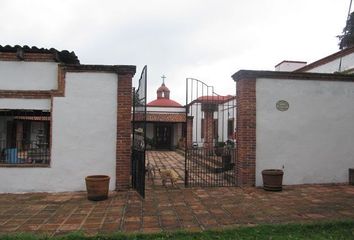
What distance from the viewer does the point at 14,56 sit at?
7.46m

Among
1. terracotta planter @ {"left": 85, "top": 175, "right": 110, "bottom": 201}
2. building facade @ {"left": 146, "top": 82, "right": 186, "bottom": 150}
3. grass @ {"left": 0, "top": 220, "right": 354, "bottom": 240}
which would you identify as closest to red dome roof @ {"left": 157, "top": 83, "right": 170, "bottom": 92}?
building facade @ {"left": 146, "top": 82, "right": 186, "bottom": 150}

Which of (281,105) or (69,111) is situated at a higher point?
(281,105)

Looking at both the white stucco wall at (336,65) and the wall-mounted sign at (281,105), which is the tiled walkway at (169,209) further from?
the white stucco wall at (336,65)

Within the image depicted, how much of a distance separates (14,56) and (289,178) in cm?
779

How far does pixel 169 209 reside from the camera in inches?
225

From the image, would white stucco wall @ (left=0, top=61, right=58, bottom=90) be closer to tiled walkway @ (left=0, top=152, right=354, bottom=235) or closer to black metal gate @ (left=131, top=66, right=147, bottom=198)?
black metal gate @ (left=131, top=66, right=147, bottom=198)

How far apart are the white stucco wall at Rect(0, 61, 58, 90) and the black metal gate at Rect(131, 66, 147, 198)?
210cm

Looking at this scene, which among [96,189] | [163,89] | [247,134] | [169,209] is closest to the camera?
[169,209]

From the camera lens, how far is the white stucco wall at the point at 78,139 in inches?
284

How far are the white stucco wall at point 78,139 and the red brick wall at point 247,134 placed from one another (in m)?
3.31

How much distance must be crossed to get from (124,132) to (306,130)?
4.98 meters

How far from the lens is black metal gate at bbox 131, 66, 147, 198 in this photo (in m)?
6.62

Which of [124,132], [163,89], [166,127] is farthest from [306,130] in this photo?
[163,89]

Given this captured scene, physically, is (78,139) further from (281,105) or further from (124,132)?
(281,105)
